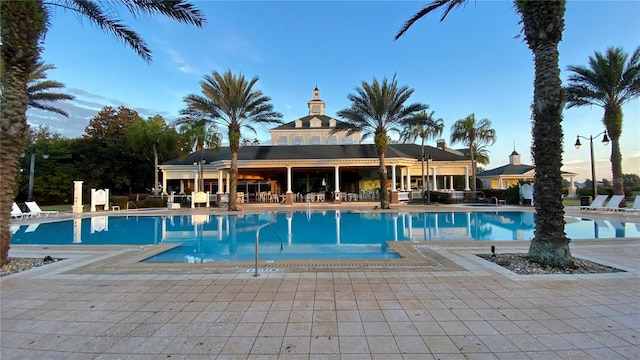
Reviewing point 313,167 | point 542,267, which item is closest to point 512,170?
point 313,167

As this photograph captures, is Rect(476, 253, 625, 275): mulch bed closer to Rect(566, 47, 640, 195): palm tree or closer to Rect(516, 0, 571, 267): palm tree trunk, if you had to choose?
Rect(516, 0, 571, 267): palm tree trunk

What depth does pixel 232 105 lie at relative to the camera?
19.8 metres

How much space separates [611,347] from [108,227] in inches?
672

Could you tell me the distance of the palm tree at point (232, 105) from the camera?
19.5 metres

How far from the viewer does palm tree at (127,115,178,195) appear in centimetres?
2808

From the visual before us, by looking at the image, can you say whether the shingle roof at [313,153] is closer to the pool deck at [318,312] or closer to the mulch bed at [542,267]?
the mulch bed at [542,267]

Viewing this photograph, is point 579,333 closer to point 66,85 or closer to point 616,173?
point 616,173

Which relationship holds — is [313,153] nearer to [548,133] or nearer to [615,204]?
[615,204]

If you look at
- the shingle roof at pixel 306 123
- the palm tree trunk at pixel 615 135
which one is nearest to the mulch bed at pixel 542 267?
the palm tree trunk at pixel 615 135

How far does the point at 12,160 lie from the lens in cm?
605

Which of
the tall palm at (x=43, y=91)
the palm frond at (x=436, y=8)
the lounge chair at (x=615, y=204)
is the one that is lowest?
the lounge chair at (x=615, y=204)

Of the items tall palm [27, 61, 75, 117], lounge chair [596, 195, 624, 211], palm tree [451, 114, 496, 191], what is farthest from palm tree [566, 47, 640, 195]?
tall palm [27, 61, 75, 117]

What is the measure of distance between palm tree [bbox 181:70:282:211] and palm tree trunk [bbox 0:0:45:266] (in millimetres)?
13501

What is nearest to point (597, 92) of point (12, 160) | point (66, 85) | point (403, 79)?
point (403, 79)
